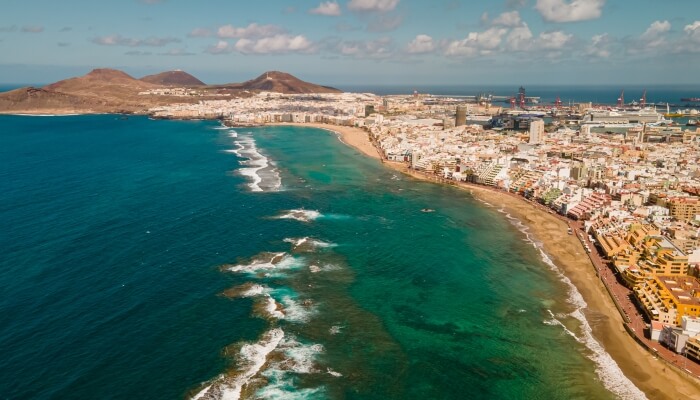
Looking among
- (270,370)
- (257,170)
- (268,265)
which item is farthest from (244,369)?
(257,170)

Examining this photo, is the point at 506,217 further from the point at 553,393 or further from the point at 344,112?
the point at 344,112

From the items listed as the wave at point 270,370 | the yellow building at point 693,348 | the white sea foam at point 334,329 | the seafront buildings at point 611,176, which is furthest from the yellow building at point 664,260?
the wave at point 270,370

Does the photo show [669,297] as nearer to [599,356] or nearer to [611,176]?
[599,356]

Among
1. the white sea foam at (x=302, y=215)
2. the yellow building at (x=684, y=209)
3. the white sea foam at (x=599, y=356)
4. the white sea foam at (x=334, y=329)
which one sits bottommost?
the white sea foam at (x=599, y=356)

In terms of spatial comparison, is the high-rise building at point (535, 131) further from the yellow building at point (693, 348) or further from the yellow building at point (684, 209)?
the yellow building at point (693, 348)

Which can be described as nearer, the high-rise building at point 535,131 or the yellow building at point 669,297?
the yellow building at point 669,297

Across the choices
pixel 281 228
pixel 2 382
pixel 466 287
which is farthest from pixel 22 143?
pixel 466 287
